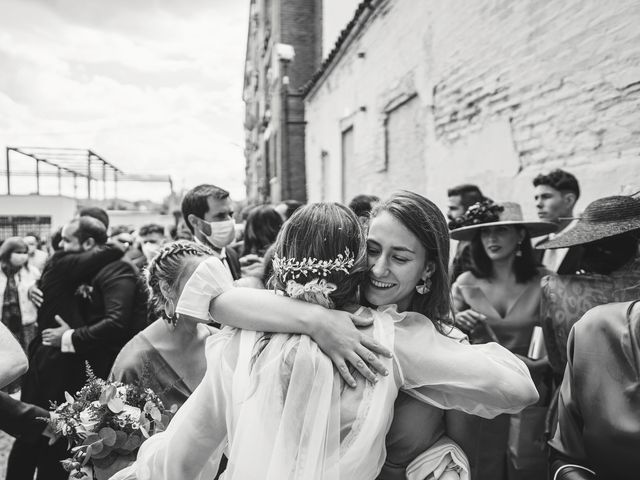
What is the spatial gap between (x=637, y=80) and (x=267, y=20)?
1838cm

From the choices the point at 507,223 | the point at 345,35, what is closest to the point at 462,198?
the point at 507,223

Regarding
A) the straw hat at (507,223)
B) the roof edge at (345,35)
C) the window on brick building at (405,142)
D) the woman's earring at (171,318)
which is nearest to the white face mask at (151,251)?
the woman's earring at (171,318)

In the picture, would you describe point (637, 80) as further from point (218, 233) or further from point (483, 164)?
point (218, 233)

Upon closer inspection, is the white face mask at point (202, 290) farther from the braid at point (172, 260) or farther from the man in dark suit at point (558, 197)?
the man in dark suit at point (558, 197)

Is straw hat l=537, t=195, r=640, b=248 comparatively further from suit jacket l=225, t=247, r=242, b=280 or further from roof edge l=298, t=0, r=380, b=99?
roof edge l=298, t=0, r=380, b=99

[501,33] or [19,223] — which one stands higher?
[501,33]

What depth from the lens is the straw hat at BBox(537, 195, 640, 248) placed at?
197 cm

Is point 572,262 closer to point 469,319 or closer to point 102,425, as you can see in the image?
point 469,319

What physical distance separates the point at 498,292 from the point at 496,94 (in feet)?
9.55

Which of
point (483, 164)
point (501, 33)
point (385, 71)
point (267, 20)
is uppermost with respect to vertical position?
point (267, 20)

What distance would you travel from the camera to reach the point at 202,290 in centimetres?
148

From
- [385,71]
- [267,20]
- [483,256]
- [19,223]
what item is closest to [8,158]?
[19,223]

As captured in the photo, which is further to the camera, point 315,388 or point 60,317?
point 60,317

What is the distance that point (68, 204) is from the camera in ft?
67.3
